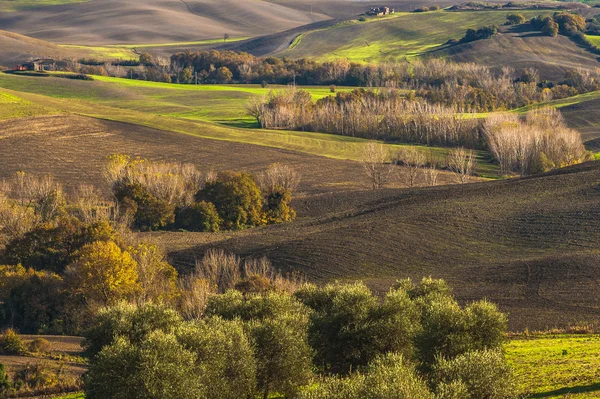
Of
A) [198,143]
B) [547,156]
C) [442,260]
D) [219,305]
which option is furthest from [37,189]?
[547,156]

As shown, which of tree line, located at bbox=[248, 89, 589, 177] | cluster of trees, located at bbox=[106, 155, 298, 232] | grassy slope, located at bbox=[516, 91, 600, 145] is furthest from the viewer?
grassy slope, located at bbox=[516, 91, 600, 145]

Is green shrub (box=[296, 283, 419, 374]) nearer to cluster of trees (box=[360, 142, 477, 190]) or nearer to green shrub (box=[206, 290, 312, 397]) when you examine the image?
green shrub (box=[206, 290, 312, 397])

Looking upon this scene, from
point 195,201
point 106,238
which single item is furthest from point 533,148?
point 106,238

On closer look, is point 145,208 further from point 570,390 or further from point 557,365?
point 570,390

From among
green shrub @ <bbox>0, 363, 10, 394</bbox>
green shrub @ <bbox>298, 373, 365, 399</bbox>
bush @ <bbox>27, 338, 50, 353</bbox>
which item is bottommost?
bush @ <bbox>27, 338, 50, 353</bbox>

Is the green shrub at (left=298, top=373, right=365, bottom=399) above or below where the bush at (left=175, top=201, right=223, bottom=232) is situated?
above

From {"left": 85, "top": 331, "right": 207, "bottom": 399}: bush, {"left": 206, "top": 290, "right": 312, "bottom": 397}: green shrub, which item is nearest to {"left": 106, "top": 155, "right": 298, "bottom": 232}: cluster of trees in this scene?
{"left": 206, "top": 290, "right": 312, "bottom": 397}: green shrub

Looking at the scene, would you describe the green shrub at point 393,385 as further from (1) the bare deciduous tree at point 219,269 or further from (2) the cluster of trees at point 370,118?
(2) the cluster of trees at point 370,118

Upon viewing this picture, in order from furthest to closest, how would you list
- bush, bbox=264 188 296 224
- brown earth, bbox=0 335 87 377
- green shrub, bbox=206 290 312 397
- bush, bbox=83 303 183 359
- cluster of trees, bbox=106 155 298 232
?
bush, bbox=264 188 296 224 → cluster of trees, bbox=106 155 298 232 → brown earth, bbox=0 335 87 377 → bush, bbox=83 303 183 359 → green shrub, bbox=206 290 312 397
